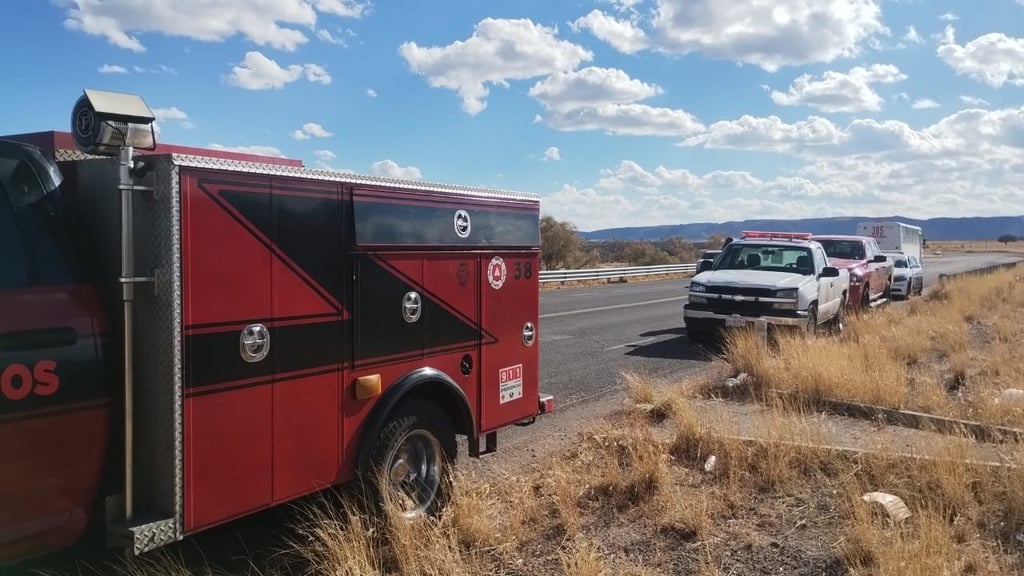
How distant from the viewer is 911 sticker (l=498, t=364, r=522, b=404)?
18.6 feet

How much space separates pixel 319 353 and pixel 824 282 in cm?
1184

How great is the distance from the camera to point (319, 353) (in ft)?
13.4

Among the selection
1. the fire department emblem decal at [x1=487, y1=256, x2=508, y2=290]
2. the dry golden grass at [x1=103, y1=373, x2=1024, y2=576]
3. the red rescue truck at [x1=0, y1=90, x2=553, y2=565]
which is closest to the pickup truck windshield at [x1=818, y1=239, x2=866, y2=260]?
the dry golden grass at [x1=103, y1=373, x2=1024, y2=576]

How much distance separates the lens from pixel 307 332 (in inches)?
158

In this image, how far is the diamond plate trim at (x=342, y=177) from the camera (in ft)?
11.4

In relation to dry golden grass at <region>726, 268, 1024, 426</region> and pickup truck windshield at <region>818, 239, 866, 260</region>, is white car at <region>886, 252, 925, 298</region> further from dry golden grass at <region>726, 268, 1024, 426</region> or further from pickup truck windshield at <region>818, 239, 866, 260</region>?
dry golden grass at <region>726, 268, 1024, 426</region>

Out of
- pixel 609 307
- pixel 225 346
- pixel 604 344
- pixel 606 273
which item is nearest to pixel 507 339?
pixel 225 346

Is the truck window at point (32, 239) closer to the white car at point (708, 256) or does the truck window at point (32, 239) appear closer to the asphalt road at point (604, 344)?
the asphalt road at point (604, 344)

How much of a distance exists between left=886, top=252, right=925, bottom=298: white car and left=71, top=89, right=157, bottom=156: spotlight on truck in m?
25.4

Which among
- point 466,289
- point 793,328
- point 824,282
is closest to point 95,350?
point 466,289

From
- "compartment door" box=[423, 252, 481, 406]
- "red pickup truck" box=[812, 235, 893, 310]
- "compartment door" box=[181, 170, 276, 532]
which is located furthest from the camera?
"red pickup truck" box=[812, 235, 893, 310]

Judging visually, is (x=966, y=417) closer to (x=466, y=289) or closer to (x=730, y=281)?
(x=466, y=289)

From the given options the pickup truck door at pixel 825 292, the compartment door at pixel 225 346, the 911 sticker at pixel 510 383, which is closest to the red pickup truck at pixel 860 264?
the pickup truck door at pixel 825 292

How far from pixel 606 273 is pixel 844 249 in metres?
16.5
